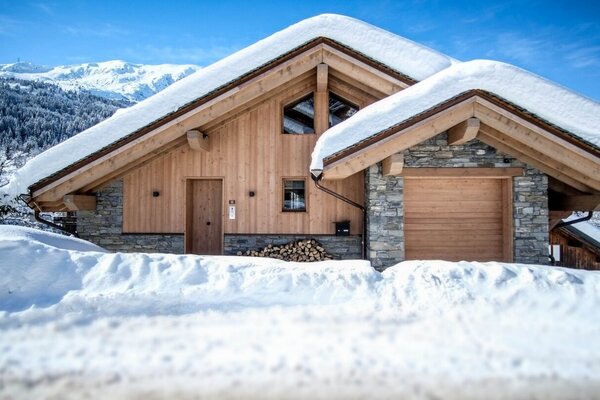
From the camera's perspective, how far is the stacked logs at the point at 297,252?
8.93 meters

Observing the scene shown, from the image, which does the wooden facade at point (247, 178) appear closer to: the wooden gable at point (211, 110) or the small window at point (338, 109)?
the wooden gable at point (211, 110)

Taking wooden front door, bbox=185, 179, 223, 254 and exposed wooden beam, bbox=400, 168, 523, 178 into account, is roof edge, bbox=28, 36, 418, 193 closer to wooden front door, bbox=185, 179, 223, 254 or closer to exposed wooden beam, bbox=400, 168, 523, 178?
wooden front door, bbox=185, 179, 223, 254

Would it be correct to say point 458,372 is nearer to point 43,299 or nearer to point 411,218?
point 43,299

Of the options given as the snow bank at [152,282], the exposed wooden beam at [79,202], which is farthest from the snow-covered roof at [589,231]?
the exposed wooden beam at [79,202]

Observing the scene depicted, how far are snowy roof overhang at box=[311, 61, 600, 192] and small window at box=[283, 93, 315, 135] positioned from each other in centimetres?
298

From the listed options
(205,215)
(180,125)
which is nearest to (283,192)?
(205,215)

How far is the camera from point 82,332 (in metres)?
3.12

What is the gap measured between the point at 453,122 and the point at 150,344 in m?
6.55

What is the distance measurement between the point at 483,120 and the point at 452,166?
1.14 meters

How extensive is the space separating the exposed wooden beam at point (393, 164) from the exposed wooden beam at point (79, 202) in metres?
7.29

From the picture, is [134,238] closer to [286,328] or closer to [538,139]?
[286,328]

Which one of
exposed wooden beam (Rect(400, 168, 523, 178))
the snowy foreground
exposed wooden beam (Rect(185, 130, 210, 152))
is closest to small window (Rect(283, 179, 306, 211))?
exposed wooden beam (Rect(185, 130, 210, 152))

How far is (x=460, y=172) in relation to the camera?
25.0 ft

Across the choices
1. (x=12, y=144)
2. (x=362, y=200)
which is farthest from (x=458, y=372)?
(x=12, y=144)
